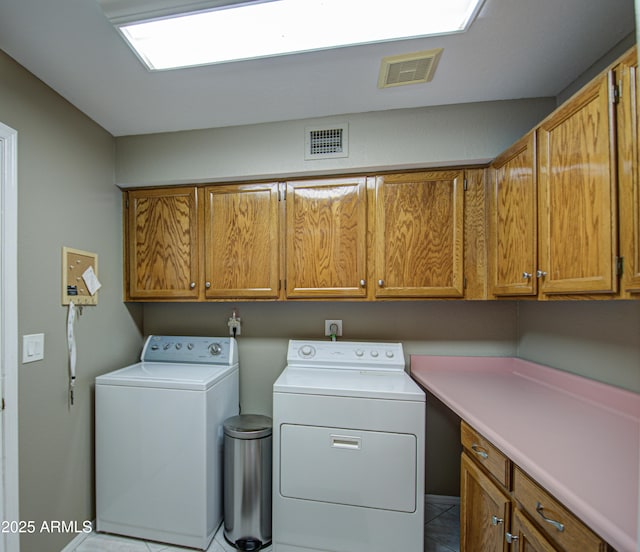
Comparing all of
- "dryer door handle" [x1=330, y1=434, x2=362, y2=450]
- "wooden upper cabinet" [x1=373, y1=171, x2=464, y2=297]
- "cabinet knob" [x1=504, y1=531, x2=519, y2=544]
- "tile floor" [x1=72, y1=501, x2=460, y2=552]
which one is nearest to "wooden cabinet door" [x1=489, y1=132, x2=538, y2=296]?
"wooden upper cabinet" [x1=373, y1=171, x2=464, y2=297]

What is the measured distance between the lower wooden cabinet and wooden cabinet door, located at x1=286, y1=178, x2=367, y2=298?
3.21 ft

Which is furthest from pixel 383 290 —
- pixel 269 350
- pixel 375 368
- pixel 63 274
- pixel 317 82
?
pixel 63 274

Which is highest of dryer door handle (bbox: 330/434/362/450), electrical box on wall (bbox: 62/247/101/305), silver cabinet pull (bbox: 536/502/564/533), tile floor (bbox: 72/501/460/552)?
electrical box on wall (bbox: 62/247/101/305)

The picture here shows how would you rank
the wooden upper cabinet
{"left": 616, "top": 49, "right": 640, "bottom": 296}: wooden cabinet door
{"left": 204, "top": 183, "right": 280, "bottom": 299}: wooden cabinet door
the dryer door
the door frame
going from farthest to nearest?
1. {"left": 204, "top": 183, "right": 280, "bottom": 299}: wooden cabinet door
2. the wooden upper cabinet
3. the dryer door
4. the door frame
5. {"left": 616, "top": 49, "right": 640, "bottom": 296}: wooden cabinet door

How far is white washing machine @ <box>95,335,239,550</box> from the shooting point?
1585 mm

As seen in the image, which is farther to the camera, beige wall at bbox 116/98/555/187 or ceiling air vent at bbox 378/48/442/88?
beige wall at bbox 116/98/555/187

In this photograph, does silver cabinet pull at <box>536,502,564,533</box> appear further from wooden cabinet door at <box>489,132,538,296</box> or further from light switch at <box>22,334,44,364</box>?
light switch at <box>22,334,44,364</box>

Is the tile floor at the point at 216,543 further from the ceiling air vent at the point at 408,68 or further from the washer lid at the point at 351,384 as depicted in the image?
the ceiling air vent at the point at 408,68

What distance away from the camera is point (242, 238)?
6.21ft

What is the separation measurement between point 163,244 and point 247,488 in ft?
5.19

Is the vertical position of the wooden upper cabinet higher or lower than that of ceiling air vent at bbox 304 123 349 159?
lower

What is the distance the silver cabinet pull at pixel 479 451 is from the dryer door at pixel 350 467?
0.91 ft

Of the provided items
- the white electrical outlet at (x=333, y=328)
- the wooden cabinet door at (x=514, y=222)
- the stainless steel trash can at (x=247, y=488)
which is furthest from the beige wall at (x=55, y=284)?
the wooden cabinet door at (x=514, y=222)

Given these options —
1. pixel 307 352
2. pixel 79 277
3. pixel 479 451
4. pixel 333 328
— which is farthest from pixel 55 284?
pixel 479 451
